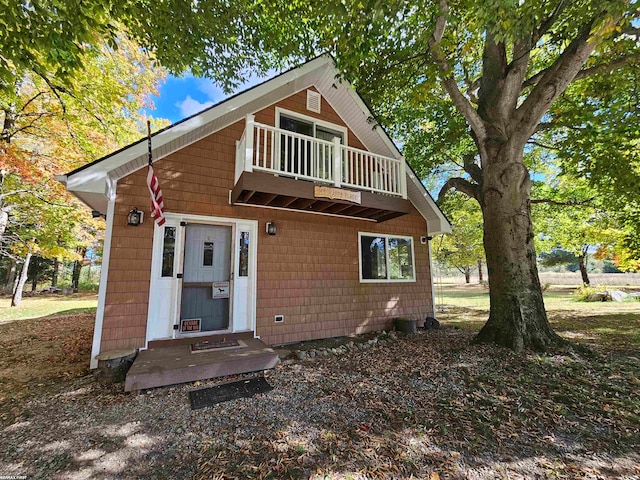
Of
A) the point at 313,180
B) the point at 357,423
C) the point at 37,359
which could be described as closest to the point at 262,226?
the point at 313,180

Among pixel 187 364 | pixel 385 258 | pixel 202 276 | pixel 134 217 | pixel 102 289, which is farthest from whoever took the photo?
pixel 385 258

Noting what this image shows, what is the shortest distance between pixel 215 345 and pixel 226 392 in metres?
1.43

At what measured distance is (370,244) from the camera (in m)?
7.41

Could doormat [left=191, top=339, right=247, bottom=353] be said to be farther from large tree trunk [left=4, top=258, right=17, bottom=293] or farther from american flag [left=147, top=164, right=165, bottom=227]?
large tree trunk [left=4, top=258, right=17, bottom=293]

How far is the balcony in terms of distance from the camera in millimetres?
5133

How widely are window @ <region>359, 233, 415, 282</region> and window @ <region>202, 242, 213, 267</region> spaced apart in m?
3.70

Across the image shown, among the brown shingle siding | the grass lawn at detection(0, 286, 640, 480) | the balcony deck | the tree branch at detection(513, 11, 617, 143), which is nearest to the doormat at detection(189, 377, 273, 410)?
the grass lawn at detection(0, 286, 640, 480)

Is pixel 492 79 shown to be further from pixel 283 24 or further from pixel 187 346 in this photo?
pixel 187 346

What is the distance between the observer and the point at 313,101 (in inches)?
278

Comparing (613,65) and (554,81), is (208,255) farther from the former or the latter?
(613,65)

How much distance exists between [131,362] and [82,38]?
4.98 meters

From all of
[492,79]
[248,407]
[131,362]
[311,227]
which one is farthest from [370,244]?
[131,362]

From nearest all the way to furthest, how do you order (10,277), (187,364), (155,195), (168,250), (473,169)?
1. (187,364)
2. (155,195)
3. (168,250)
4. (473,169)
5. (10,277)

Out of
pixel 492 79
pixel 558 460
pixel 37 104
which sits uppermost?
pixel 37 104
